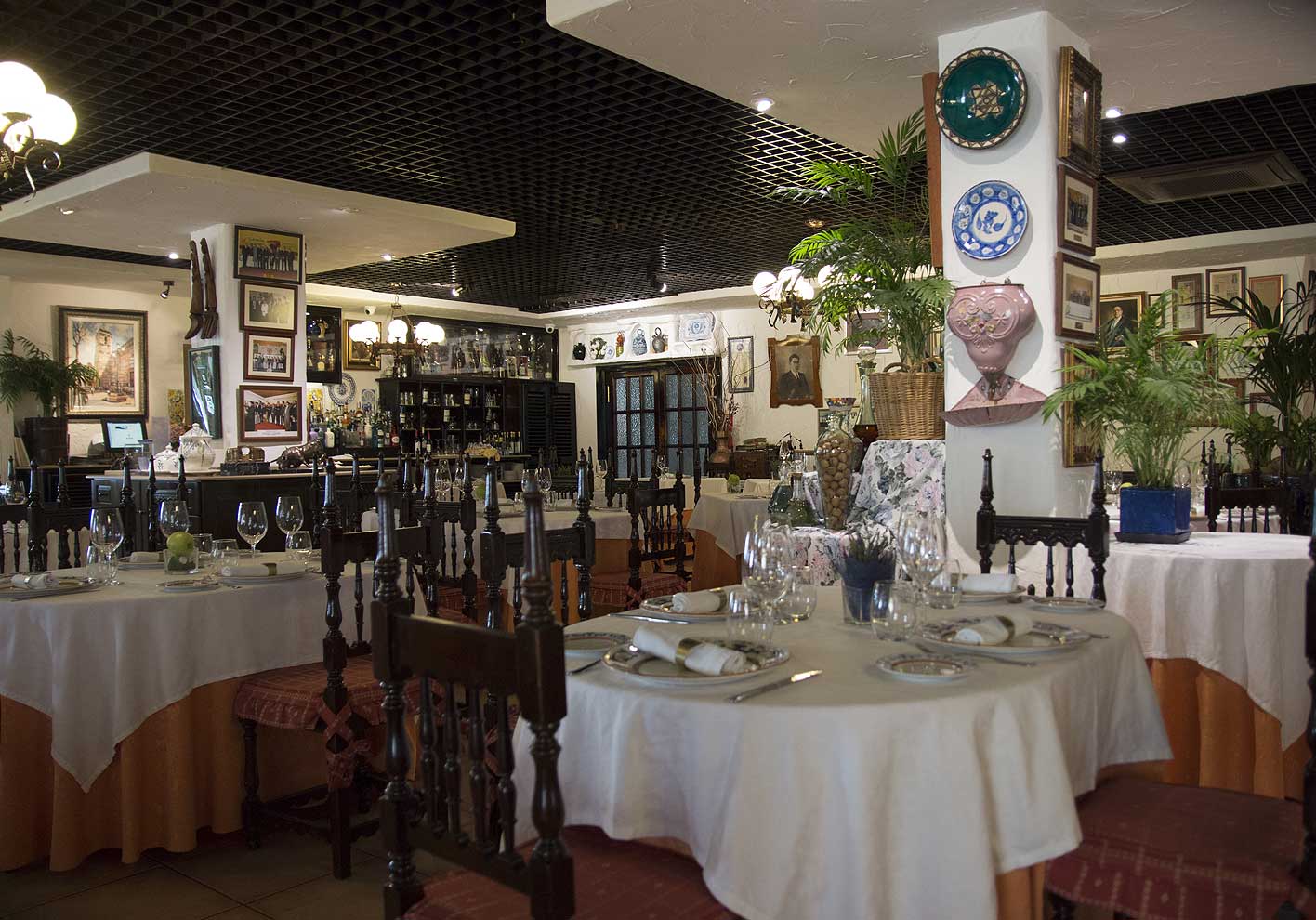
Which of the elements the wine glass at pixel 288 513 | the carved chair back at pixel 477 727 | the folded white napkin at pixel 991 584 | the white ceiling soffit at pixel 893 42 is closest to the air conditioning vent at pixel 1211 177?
the white ceiling soffit at pixel 893 42

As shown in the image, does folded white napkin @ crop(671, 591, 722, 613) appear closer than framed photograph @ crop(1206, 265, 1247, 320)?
Yes

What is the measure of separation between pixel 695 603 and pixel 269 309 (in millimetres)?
6856

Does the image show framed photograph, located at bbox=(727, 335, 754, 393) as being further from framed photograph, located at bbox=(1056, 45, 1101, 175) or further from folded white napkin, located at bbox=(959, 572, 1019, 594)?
folded white napkin, located at bbox=(959, 572, 1019, 594)

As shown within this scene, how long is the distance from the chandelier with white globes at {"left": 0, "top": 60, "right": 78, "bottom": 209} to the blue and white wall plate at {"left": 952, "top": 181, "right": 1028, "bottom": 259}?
4.07 metres

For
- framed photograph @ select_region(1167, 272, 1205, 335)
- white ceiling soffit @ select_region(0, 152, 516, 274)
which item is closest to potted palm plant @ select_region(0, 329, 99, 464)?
white ceiling soffit @ select_region(0, 152, 516, 274)

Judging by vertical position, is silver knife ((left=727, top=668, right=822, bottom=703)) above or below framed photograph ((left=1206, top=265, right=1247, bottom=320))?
below

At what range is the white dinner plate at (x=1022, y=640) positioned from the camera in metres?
1.95

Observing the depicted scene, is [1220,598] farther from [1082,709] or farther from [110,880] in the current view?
[110,880]

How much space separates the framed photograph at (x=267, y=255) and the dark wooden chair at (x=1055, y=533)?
260 inches

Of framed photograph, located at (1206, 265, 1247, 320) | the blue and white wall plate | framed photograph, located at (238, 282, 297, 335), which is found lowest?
the blue and white wall plate

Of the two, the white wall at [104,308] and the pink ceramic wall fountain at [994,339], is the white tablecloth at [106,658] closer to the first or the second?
the pink ceramic wall fountain at [994,339]

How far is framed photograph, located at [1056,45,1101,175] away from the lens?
3936 millimetres

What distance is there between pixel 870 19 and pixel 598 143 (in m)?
3.06

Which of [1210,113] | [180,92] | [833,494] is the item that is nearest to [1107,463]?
[1210,113]
